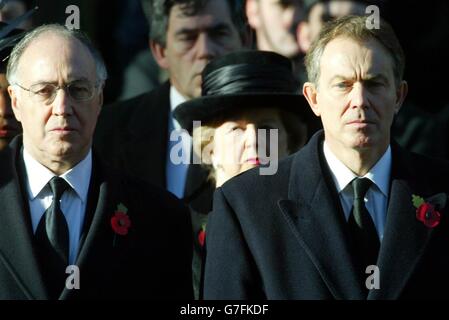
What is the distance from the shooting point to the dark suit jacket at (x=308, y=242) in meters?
6.10

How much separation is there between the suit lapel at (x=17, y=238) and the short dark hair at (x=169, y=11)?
6.72 ft

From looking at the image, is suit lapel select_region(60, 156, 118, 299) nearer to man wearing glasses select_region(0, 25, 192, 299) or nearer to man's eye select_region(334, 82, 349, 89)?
man wearing glasses select_region(0, 25, 192, 299)

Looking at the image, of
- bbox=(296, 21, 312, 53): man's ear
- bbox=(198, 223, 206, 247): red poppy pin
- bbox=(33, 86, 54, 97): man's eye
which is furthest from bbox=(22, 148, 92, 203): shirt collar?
bbox=(296, 21, 312, 53): man's ear

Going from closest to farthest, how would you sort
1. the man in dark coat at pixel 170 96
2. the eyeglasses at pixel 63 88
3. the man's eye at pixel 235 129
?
the eyeglasses at pixel 63 88 < the man's eye at pixel 235 129 < the man in dark coat at pixel 170 96

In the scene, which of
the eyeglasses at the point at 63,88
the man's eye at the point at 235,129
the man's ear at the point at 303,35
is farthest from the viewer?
the man's ear at the point at 303,35

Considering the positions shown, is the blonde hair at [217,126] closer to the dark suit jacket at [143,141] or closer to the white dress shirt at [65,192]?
the dark suit jacket at [143,141]

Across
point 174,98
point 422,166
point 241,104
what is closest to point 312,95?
point 422,166

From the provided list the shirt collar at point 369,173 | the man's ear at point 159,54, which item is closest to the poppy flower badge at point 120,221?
the shirt collar at point 369,173

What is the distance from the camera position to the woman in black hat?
707 centimetres

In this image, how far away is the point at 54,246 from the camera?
6266mm

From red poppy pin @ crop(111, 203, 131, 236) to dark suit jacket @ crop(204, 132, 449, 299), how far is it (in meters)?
0.35

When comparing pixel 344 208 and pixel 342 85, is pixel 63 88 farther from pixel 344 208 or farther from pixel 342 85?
pixel 344 208

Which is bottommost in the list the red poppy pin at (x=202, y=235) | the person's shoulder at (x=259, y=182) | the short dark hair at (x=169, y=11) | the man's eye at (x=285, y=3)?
the red poppy pin at (x=202, y=235)

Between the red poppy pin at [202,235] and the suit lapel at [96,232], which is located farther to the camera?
the red poppy pin at [202,235]
